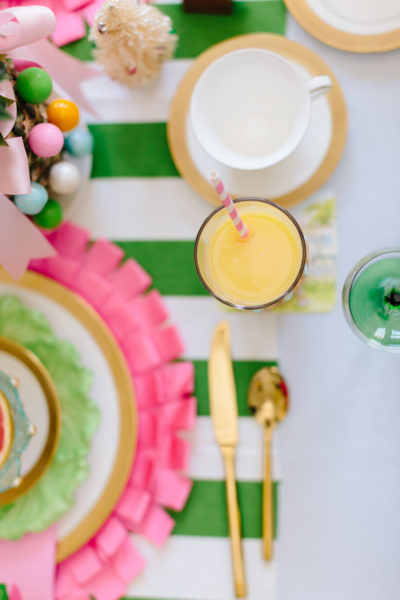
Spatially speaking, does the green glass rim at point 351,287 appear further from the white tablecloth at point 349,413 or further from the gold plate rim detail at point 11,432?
the gold plate rim detail at point 11,432

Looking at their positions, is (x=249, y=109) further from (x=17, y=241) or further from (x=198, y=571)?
(x=198, y=571)

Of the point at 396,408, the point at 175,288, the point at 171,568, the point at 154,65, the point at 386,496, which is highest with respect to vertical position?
the point at 154,65

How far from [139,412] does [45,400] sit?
0.44 ft

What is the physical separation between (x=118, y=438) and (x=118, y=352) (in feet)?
0.40

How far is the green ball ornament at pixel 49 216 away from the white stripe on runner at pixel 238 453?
13.7 inches

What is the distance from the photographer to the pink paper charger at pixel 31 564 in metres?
0.79

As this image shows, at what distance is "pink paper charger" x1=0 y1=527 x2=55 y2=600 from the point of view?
2.61 feet

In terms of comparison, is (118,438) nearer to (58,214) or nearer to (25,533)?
(25,533)

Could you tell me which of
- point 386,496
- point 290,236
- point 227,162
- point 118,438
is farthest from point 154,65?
point 386,496

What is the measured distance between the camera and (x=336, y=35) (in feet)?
2.46

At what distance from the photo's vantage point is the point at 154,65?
757mm

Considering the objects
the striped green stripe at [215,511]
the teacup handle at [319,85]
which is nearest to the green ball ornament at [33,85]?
the teacup handle at [319,85]

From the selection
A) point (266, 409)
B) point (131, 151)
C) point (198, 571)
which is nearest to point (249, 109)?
point (131, 151)

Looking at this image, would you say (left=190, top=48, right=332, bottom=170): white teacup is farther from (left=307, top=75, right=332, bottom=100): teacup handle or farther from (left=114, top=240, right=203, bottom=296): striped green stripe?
(left=114, top=240, right=203, bottom=296): striped green stripe
